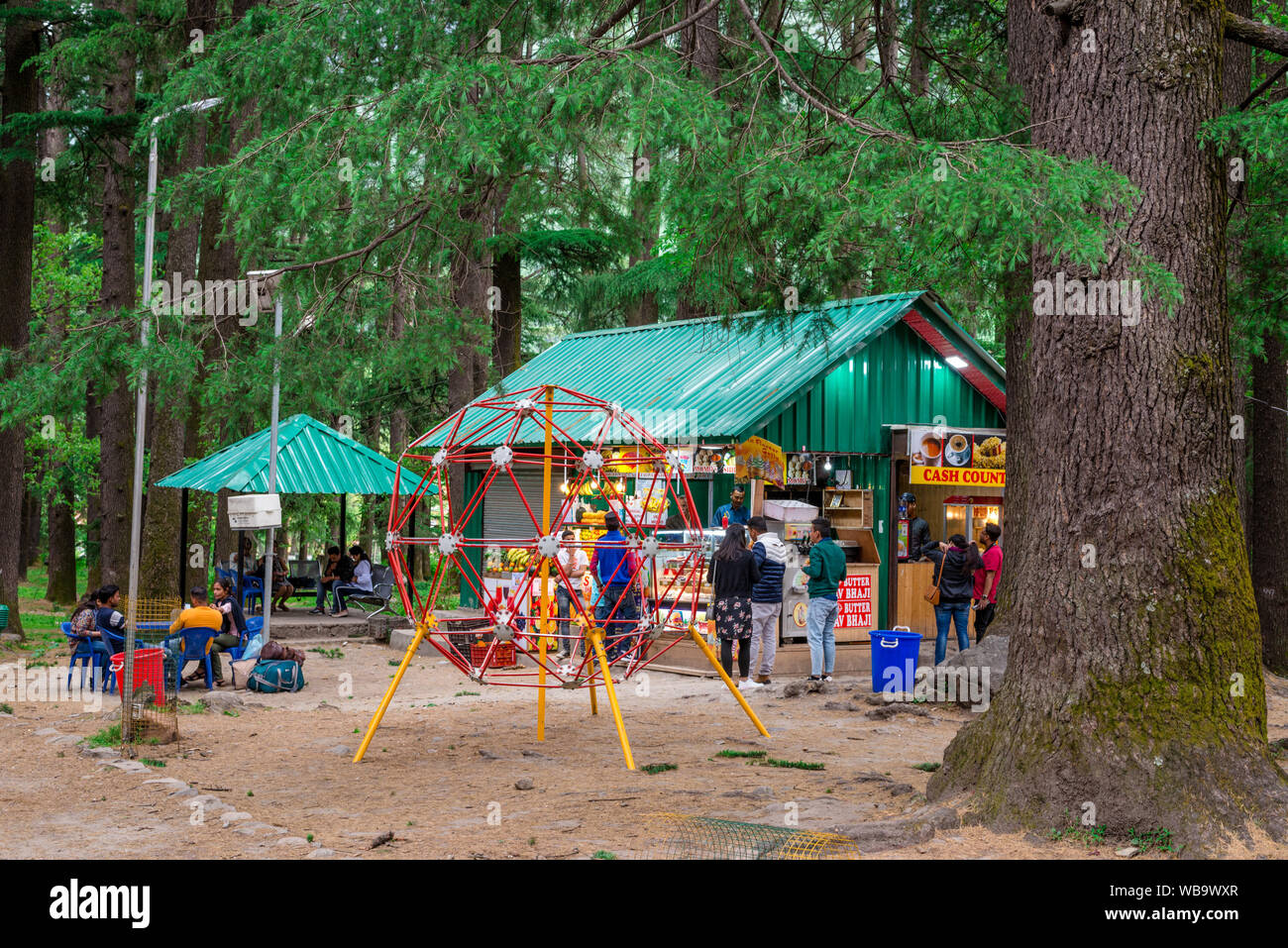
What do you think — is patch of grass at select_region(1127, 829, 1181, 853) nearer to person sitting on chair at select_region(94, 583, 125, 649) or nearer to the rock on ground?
the rock on ground

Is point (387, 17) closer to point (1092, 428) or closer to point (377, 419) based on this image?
point (1092, 428)

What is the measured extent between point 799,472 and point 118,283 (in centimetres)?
1056

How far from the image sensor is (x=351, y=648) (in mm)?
17609

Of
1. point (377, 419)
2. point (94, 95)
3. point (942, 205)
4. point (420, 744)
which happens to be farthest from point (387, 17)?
point (377, 419)

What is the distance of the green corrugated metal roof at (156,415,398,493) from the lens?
17703 mm

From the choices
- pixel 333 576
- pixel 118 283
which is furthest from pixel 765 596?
pixel 118 283

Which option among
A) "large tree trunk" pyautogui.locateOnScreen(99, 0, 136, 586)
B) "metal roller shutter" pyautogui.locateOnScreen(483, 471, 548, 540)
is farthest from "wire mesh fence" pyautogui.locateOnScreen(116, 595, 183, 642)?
"metal roller shutter" pyautogui.locateOnScreen(483, 471, 548, 540)

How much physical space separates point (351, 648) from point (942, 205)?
1312cm

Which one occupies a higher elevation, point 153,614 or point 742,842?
point 153,614

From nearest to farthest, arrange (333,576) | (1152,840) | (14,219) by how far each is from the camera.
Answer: (1152,840) < (14,219) < (333,576)

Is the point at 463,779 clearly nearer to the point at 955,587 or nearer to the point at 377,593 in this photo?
the point at 955,587

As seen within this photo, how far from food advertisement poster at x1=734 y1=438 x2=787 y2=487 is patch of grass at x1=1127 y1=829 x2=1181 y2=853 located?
9.65 meters

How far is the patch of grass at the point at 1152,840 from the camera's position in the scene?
613 centimetres

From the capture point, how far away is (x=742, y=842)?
19.9 ft
